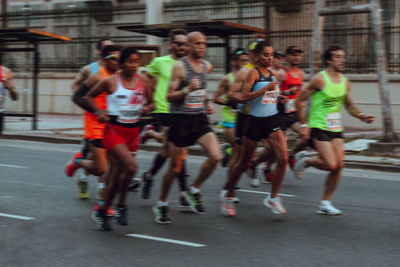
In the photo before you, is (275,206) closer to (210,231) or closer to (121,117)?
(210,231)

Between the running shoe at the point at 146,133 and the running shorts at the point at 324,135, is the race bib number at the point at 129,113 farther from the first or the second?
the running shoe at the point at 146,133

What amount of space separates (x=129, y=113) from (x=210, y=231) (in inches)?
53.1

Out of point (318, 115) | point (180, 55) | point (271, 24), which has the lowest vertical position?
point (318, 115)

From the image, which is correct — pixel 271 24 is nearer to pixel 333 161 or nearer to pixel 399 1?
pixel 399 1

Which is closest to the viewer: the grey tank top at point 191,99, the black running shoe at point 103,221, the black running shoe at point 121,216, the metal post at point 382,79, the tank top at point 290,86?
the black running shoe at point 103,221

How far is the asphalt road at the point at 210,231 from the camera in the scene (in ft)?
18.0

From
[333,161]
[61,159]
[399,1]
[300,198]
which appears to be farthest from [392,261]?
[399,1]

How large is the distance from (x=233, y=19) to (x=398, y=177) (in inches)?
379

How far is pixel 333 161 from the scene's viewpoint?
7215mm

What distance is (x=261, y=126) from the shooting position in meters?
7.07

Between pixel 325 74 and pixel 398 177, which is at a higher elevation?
pixel 325 74

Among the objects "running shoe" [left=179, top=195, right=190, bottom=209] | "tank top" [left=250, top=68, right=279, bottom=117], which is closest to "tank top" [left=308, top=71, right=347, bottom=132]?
"tank top" [left=250, top=68, right=279, bottom=117]

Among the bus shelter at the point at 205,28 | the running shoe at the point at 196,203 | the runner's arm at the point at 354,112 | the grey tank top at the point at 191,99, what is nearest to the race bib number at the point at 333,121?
the runner's arm at the point at 354,112

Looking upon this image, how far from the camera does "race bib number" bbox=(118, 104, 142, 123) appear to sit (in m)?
6.40
